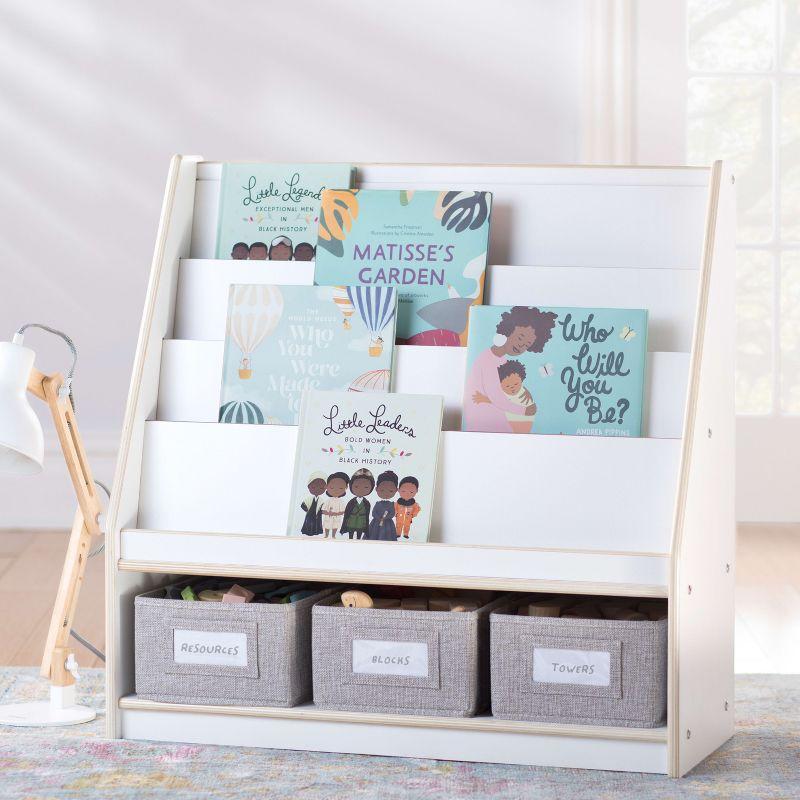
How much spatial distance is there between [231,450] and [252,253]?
0.97 feet

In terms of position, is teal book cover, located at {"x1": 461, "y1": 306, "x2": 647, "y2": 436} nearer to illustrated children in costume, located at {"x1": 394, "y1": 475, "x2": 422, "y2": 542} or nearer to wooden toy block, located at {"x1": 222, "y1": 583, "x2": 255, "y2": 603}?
illustrated children in costume, located at {"x1": 394, "y1": 475, "x2": 422, "y2": 542}

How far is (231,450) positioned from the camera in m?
1.48

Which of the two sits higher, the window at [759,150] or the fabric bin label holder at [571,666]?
the window at [759,150]

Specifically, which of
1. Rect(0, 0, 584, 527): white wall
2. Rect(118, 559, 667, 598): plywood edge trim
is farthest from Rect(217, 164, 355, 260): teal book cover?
Rect(0, 0, 584, 527): white wall

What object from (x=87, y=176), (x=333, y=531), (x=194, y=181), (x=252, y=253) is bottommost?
(x=333, y=531)

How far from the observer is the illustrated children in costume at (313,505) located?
1.44 metres

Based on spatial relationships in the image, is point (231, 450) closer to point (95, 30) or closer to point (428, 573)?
point (428, 573)

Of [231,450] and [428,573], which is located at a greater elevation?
[231,450]

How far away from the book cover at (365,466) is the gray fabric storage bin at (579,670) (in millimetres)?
171

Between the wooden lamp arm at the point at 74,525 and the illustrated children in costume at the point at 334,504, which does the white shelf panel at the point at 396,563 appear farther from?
the wooden lamp arm at the point at 74,525

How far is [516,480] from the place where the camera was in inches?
55.1

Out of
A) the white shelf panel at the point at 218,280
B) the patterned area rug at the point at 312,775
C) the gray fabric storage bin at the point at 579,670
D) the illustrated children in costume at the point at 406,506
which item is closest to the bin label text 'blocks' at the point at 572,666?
the gray fabric storage bin at the point at 579,670

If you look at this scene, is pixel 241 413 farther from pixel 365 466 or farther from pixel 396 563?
pixel 396 563

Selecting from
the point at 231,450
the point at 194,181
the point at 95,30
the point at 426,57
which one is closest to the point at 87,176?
the point at 95,30
